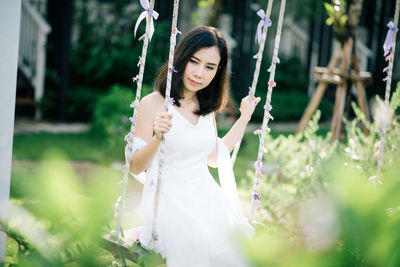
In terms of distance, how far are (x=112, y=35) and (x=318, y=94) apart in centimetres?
461

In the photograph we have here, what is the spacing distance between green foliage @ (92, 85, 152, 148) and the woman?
9.69ft

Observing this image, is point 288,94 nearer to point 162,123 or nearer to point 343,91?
point 343,91

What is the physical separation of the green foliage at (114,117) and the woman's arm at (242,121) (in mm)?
2880

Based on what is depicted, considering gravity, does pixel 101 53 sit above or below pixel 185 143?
above

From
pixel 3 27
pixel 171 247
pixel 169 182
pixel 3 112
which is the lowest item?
pixel 171 247

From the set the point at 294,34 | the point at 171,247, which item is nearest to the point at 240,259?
the point at 171,247

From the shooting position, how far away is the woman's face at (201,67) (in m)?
2.02

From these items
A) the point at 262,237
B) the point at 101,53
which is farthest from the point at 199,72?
the point at 101,53

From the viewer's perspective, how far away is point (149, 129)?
1.98 metres

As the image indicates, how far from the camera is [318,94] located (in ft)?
14.2

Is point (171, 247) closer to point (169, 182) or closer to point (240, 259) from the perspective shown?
point (169, 182)

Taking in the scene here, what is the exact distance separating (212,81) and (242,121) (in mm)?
227

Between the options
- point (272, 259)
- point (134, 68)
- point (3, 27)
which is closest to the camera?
point (272, 259)

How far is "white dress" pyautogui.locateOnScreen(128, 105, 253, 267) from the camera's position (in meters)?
1.79
